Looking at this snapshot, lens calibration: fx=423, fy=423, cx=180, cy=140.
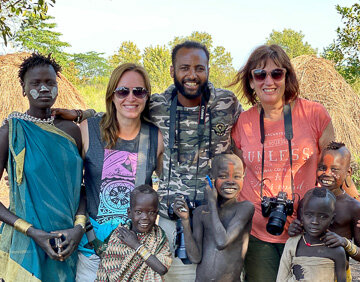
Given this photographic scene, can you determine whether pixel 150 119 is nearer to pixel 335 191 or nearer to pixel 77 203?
pixel 77 203

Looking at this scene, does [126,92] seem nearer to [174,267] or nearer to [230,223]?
[230,223]

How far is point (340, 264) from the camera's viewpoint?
99.0 inches

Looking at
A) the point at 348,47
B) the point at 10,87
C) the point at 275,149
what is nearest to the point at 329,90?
the point at 348,47

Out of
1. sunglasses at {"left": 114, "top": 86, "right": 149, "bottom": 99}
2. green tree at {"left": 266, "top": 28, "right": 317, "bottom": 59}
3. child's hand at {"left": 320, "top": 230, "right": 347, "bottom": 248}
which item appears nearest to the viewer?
child's hand at {"left": 320, "top": 230, "right": 347, "bottom": 248}

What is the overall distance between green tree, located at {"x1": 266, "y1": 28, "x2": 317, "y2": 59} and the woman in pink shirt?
38.8 m

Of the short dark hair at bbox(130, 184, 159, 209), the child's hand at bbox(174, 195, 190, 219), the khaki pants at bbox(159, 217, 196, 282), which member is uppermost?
the short dark hair at bbox(130, 184, 159, 209)

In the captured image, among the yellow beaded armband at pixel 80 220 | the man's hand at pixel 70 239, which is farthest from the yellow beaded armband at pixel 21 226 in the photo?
the yellow beaded armband at pixel 80 220

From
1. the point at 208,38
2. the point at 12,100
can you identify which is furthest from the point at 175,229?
the point at 208,38

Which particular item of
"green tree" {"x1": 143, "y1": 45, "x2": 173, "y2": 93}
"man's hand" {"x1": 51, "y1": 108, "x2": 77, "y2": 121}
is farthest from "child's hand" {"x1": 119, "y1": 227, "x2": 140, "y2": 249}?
"green tree" {"x1": 143, "y1": 45, "x2": 173, "y2": 93}

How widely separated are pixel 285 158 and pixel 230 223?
575mm

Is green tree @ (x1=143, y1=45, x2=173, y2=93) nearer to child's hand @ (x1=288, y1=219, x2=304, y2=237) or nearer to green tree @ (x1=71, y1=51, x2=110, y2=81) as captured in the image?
green tree @ (x1=71, y1=51, x2=110, y2=81)

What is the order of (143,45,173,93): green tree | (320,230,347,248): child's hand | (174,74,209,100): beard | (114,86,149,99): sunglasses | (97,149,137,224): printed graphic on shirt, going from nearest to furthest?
(320,230,347,248): child's hand → (97,149,137,224): printed graphic on shirt → (114,86,149,99): sunglasses → (174,74,209,100): beard → (143,45,173,93): green tree

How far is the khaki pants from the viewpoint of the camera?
3010 mm

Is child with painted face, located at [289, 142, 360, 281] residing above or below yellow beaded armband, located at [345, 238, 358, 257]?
above
